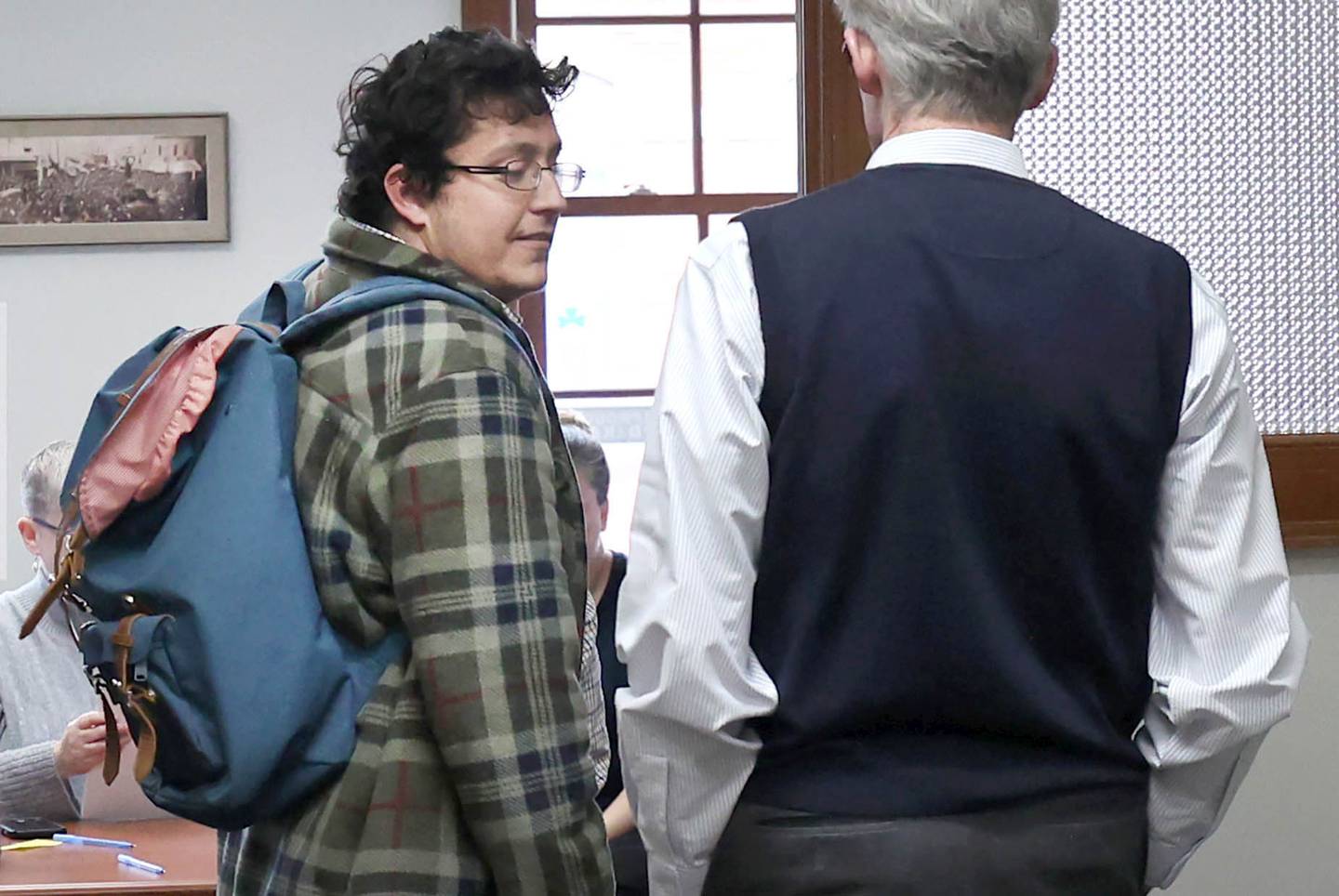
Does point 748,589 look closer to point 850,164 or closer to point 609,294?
point 850,164

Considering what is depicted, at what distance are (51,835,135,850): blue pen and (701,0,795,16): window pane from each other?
3.45 m

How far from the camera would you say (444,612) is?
3.98 ft

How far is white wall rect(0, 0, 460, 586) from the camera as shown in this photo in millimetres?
4430

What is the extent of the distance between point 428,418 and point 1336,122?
5.11 feet

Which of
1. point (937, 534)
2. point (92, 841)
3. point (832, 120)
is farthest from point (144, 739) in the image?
point (832, 120)

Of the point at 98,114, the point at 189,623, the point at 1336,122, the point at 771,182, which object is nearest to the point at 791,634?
the point at 189,623

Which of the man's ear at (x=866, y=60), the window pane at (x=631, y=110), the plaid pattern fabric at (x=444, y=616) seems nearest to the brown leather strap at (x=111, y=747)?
the plaid pattern fabric at (x=444, y=616)

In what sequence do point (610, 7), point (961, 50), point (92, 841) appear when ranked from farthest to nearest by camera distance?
point (610, 7)
point (92, 841)
point (961, 50)

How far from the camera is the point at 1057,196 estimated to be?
134 centimetres

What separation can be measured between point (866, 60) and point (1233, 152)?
107 centimetres

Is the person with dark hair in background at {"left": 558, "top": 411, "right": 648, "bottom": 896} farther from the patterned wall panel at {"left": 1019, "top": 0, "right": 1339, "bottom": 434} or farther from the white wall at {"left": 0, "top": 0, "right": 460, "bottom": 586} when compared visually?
the white wall at {"left": 0, "top": 0, "right": 460, "bottom": 586}

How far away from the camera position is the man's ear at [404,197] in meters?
1.45

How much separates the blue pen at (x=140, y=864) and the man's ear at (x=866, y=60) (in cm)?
139

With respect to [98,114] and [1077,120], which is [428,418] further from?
[98,114]
